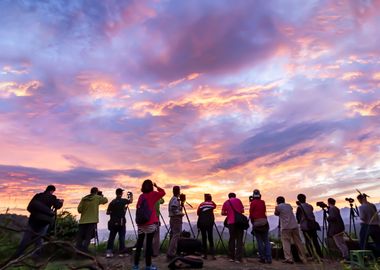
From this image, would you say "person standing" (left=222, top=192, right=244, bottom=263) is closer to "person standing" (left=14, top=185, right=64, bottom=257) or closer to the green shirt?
the green shirt

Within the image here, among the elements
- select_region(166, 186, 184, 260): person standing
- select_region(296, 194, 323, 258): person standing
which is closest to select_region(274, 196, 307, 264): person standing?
select_region(296, 194, 323, 258): person standing

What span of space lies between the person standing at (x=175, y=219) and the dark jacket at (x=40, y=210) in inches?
149

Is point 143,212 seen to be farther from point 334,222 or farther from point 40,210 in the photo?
point 334,222

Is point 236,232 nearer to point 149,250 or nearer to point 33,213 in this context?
point 149,250

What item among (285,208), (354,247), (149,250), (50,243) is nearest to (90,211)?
(149,250)

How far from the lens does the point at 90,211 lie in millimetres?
11453

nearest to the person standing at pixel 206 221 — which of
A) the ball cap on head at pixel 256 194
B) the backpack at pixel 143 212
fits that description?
the ball cap on head at pixel 256 194

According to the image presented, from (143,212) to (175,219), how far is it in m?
3.18

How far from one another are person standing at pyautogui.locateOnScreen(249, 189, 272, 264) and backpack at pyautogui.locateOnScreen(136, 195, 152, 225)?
15.9 feet

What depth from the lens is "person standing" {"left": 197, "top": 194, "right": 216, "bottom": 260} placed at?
1200 cm

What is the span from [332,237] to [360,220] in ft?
7.11

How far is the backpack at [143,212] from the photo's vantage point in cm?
877

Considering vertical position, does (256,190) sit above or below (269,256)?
above

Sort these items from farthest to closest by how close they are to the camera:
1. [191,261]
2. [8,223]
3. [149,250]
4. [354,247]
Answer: [354,247] < [191,261] < [149,250] < [8,223]
